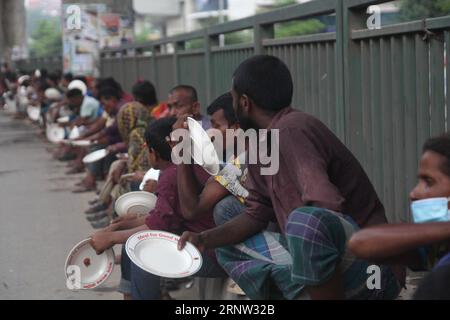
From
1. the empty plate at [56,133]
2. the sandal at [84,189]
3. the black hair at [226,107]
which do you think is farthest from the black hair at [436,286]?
the empty plate at [56,133]

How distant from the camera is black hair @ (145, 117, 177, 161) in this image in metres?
5.32

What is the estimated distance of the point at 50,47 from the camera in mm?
92125

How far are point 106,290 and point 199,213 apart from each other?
163 cm

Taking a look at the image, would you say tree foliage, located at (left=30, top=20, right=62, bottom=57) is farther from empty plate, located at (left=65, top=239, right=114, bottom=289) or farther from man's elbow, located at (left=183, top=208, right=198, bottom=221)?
man's elbow, located at (left=183, top=208, right=198, bottom=221)

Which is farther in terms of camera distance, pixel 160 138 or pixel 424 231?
pixel 160 138

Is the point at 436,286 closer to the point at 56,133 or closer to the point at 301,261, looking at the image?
the point at 301,261

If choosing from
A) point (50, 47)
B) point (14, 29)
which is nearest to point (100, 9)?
point (14, 29)

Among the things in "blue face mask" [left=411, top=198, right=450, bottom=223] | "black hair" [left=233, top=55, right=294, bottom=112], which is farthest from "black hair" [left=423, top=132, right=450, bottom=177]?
"black hair" [left=233, top=55, right=294, bottom=112]

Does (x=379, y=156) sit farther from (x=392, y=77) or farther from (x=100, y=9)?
(x=100, y=9)

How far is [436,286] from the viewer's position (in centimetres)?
285

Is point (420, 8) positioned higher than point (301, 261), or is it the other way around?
point (420, 8)

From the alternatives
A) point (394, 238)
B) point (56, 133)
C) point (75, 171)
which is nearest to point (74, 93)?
point (75, 171)

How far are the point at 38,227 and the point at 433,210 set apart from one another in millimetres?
5955

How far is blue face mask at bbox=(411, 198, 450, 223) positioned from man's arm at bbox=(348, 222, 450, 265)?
0.58 feet
